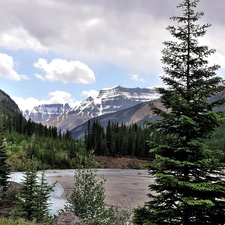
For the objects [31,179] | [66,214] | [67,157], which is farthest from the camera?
[67,157]

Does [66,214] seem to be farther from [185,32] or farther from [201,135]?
[185,32]

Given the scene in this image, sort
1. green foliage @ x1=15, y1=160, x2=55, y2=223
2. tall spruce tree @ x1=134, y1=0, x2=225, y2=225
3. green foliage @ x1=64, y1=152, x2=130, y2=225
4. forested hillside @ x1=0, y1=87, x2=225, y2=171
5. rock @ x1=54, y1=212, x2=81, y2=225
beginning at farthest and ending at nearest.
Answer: forested hillside @ x1=0, y1=87, x2=225, y2=171 → green foliage @ x1=15, y1=160, x2=55, y2=223 → green foliage @ x1=64, y1=152, x2=130, y2=225 → rock @ x1=54, y1=212, x2=81, y2=225 → tall spruce tree @ x1=134, y1=0, x2=225, y2=225

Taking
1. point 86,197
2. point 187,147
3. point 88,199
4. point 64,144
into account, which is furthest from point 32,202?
point 64,144

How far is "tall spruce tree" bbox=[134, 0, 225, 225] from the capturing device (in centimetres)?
1516

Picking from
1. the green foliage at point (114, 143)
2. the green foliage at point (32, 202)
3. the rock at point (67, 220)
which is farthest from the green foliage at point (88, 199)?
Answer: the green foliage at point (114, 143)

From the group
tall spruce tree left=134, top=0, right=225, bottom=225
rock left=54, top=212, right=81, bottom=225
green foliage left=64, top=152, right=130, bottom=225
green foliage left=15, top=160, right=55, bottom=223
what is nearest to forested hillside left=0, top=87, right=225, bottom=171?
green foliage left=15, top=160, right=55, bottom=223

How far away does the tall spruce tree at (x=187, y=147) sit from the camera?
15164 millimetres

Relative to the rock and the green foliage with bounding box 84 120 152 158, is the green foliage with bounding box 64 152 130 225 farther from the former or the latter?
the green foliage with bounding box 84 120 152 158

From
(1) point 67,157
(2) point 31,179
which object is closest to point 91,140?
(1) point 67,157

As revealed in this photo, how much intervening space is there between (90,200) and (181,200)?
399 inches

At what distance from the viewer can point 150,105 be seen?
17.8 meters

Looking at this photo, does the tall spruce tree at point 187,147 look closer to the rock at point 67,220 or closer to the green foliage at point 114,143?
the rock at point 67,220

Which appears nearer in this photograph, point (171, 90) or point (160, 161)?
point (160, 161)

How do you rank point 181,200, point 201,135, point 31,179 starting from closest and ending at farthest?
1. point 181,200
2. point 201,135
3. point 31,179
